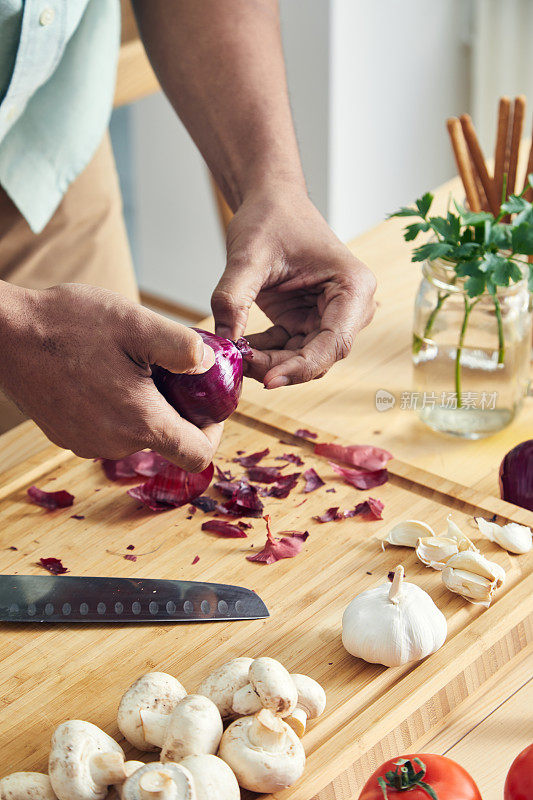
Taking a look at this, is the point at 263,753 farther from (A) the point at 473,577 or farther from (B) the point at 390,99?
(B) the point at 390,99

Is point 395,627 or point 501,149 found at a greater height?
point 501,149

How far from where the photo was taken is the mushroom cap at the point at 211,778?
76 cm

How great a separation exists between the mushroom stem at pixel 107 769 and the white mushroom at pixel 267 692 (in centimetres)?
12

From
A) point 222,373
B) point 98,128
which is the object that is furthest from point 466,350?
point 98,128

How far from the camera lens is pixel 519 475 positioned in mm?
1200

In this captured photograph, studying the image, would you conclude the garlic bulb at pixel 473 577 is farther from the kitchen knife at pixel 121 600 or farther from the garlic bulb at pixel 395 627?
the kitchen knife at pixel 121 600

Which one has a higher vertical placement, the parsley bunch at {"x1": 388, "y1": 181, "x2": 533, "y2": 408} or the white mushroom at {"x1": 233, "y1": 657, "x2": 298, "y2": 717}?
the parsley bunch at {"x1": 388, "y1": 181, "x2": 533, "y2": 408}

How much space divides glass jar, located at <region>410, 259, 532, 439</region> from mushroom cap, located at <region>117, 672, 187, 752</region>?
2.10ft

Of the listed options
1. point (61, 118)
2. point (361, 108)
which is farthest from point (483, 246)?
point (361, 108)

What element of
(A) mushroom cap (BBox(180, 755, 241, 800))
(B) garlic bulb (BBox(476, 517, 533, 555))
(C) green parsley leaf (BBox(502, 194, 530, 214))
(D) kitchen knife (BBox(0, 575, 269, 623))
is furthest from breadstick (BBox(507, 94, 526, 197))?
(A) mushroom cap (BBox(180, 755, 241, 800))

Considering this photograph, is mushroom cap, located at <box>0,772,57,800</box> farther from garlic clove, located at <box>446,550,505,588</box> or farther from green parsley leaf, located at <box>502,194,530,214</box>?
green parsley leaf, located at <box>502,194,530,214</box>

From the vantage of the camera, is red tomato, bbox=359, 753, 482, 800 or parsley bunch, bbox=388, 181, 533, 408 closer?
red tomato, bbox=359, 753, 482, 800

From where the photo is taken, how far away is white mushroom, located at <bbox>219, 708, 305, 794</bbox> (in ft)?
2.61

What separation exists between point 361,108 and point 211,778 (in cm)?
301
